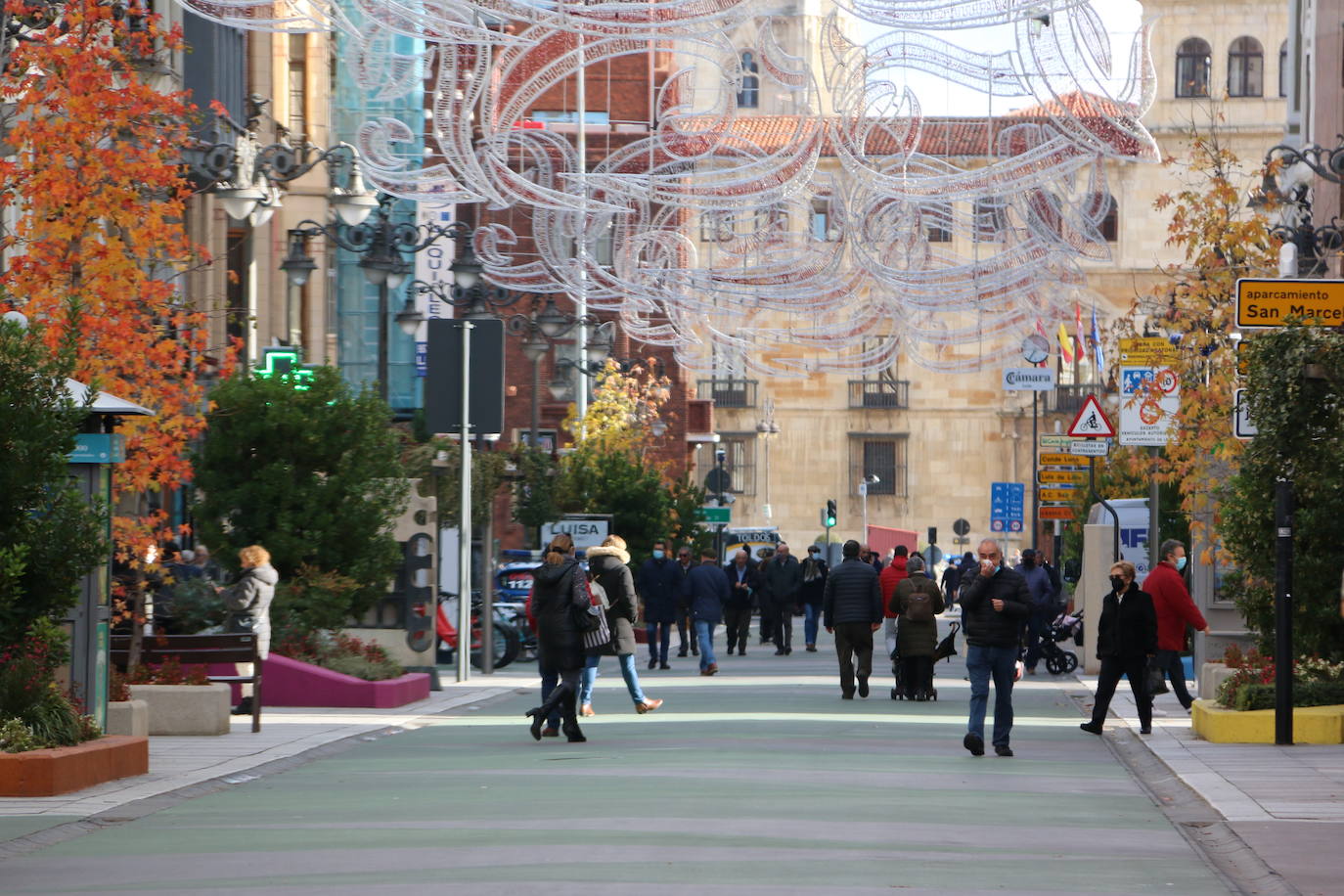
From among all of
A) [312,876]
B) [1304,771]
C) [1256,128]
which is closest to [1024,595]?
[1304,771]

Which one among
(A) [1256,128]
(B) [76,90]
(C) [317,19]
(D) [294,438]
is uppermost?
(A) [1256,128]

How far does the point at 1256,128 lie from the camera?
3812 inches

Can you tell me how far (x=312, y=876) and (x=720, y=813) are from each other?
3.19m

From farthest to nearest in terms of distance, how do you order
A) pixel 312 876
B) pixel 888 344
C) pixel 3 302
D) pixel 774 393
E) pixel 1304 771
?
pixel 774 393 → pixel 888 344 → pixel 3 302 → pixel 1304 771 → pixel 312 876

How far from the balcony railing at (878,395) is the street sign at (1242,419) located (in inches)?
3456

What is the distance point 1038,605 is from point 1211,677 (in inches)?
355

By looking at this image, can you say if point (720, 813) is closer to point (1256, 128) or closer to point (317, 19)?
point (317, 19)

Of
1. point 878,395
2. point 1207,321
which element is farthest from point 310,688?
point 878,395

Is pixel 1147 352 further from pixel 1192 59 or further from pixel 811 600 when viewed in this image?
pixel 1192 59

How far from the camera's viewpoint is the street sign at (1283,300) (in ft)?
58.5

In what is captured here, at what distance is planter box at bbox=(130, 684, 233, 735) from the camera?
20.2 meters

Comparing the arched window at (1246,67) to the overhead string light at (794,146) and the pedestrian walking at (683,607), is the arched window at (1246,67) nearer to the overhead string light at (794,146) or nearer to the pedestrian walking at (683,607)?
the overhead string light at (794,146)

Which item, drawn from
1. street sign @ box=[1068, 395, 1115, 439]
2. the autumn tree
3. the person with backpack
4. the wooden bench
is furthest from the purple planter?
street sign @ box=[1068, 395, 1115, 439]

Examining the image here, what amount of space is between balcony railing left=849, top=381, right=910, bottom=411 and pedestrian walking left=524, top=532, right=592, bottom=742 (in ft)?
291
